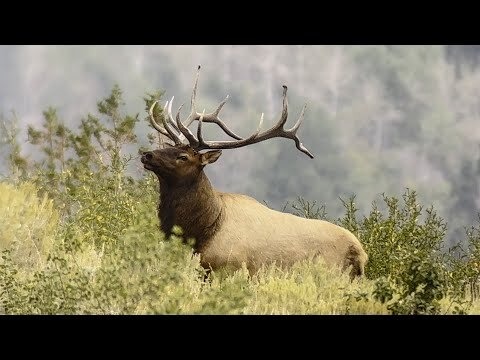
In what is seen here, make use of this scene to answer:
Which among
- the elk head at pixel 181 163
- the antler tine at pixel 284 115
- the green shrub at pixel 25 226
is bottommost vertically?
the green shrub at pixel 25 226

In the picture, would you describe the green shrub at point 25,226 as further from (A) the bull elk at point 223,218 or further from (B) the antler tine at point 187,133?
(B) the antler tine at point 187,133

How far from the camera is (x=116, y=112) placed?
1634cm

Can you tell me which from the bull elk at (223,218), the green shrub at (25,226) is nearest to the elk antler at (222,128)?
the bull elk at (223,218)

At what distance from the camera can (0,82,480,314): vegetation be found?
6.52m

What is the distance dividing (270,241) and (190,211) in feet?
2.99

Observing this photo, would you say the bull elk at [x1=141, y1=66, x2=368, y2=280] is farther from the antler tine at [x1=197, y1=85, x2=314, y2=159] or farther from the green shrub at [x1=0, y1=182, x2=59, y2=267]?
the green shrub at [x1=0, y1=182, x2=59, y2=267]

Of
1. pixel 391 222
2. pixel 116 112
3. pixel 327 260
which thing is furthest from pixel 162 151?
pixel 116 112

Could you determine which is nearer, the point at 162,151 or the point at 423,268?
the point at 423,268

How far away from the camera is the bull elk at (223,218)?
9016 millimetres

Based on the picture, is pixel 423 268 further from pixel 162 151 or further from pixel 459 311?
pixel 162 151

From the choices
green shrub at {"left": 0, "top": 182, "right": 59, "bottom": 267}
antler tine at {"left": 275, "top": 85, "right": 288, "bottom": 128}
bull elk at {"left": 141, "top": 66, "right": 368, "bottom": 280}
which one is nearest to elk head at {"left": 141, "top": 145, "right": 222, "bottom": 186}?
bull elk at {"left": 141, "top": 66, "right": 368, "bottom": 280}
